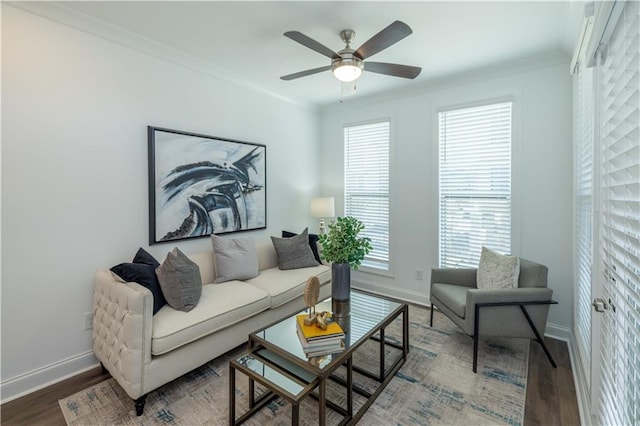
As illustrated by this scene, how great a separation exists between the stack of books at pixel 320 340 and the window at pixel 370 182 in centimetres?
231

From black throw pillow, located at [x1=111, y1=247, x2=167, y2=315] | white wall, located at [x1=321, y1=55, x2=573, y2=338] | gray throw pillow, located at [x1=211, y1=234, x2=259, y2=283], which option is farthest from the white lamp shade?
black throw pillow, located at [x1=111, y1=247, x2=167, y2=315]

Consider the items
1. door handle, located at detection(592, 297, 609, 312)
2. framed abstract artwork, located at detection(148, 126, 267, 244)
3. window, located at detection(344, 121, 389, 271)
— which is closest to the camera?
door handle, located at detection(592, 297, 609, 312)

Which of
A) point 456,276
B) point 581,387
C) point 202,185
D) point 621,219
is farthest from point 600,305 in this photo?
point 202,185

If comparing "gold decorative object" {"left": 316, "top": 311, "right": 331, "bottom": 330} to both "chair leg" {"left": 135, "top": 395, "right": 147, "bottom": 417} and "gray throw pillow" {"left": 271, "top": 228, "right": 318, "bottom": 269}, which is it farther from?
"gray throw pillow" {"left": 271, "top": 228, "right": 318, "bottom": 269}

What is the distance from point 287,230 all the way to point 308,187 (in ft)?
2.48

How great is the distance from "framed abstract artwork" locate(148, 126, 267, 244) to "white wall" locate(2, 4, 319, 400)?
10cm

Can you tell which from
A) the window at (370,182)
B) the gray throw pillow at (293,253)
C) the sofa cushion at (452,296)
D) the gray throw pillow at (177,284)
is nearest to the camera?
the gray throw pillow at (177,284)

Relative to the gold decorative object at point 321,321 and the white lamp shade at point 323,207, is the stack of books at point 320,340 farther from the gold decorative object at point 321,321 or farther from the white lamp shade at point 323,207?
the white lamp shade at point 323,207

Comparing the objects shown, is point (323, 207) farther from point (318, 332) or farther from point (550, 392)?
point (550, 392)

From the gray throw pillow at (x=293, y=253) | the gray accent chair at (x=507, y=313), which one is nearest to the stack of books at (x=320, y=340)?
the gray accent chair at (x=507, y=313)

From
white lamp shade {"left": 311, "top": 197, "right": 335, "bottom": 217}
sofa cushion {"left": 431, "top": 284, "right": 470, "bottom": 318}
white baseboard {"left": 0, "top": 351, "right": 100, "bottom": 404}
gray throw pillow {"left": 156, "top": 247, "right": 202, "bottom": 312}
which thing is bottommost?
white baseboard {"left": 0, "top": 351, "right": 100, "bottom": 404}

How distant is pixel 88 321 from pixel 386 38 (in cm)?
298

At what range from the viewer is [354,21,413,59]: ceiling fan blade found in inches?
69.6

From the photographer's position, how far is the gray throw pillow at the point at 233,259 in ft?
9.43
